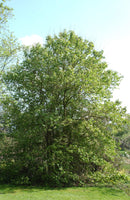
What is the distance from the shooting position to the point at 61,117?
11.7m

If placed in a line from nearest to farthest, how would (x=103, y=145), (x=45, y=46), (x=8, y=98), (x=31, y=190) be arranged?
1. (x=31, y=190)
2. (x=103, y=145)
3. (x=8, y=98)
4. (x=45, y=46)

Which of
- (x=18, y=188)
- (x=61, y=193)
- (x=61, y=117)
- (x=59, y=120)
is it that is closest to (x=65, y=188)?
(x=61, y=193)

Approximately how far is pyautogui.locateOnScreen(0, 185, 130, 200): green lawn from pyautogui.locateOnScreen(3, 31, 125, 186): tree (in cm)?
75

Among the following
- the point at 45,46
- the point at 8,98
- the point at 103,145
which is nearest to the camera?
the point at 103,145

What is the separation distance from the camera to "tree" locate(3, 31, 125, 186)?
11844 mm

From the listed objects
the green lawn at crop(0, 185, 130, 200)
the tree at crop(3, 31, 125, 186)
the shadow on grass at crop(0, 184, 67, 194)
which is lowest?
the green lawn at crop(0, 185, 130, 200)

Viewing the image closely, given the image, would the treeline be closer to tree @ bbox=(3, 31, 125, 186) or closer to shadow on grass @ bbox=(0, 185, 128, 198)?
tree @ bbox=(3, 31, 125, 186)

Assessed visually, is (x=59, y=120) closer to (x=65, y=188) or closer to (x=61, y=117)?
(x=61, y=117)

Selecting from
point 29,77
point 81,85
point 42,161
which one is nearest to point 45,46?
point 29,77

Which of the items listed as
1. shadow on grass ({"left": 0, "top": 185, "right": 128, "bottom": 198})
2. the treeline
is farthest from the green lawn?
the treeline

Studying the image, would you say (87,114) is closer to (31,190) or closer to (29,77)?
(29,77)

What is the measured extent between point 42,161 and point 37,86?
531cm

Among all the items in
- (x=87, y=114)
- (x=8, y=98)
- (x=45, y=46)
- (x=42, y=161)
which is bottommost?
(x=42, y=161)

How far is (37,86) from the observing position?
43.6 feet
